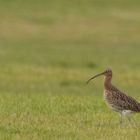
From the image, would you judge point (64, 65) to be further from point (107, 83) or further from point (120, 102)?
point (120, 102)

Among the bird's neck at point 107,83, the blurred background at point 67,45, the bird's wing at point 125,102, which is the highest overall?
the bird's wing at point 125,102

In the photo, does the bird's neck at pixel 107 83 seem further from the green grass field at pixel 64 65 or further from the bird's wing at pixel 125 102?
the green grass field at pixel 64 65

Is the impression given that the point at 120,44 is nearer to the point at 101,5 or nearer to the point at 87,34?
the point at 87,34

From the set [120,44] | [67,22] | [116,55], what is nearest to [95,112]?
[116,55]

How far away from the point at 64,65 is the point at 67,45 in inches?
309

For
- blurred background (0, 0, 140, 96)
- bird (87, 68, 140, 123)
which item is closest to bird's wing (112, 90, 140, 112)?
bird (87, 68, 140, 123)

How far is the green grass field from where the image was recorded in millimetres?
12383

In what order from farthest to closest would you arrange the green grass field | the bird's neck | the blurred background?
1. the blurred background
2. the bird's neck
3. the green grass field

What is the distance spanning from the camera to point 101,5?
51594mm

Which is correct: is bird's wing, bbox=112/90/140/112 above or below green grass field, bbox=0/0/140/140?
above

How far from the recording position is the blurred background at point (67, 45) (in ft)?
85.8

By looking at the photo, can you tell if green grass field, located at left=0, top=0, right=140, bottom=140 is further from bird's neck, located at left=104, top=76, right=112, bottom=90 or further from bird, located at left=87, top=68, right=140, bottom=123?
bird's neck, located at left=104, top=76, right=112, bottom=90

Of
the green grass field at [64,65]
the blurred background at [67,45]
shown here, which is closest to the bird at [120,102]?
the green grass field at [64,65]

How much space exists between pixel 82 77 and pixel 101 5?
2449 centimetres
